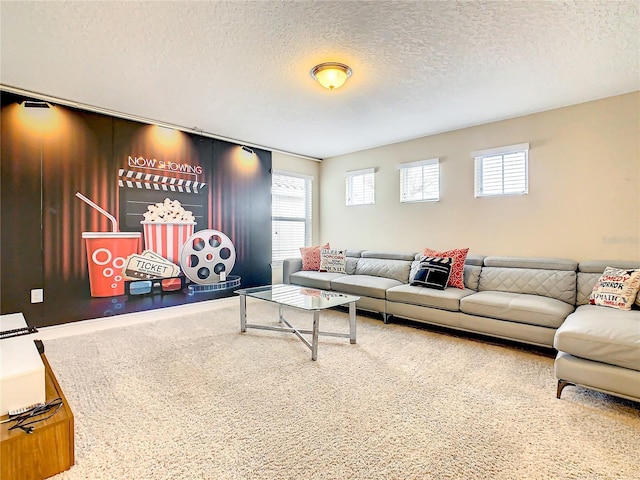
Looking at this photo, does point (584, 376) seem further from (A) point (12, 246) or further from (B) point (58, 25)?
(A) point (12, 246)

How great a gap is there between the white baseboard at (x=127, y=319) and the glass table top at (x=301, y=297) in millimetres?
1290

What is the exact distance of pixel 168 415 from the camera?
2.03 m

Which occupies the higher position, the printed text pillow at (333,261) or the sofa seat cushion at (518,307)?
the printed text pillow at (333,261)

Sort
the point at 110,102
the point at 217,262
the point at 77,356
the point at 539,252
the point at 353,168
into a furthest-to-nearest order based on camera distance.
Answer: the point at 353,168, the point at 217,262, the point at 539,252, the point at 110,102, the point at 77,356

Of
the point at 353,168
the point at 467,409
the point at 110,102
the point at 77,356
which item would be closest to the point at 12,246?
the point at 77,356

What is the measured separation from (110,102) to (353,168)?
3728mm

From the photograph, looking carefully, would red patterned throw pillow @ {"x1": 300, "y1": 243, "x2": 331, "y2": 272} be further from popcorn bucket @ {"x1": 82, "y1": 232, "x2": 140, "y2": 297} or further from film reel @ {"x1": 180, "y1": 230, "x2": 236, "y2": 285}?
popcorn bucket @ {"x1": 82, "y1": 232, "x2": 140, "y2": 297}

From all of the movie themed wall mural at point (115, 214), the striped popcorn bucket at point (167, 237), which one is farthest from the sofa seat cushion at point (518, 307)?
the striped popcorn bucket at point (167, 237)

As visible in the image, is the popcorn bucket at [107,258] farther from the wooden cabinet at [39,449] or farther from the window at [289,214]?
the wooden cabinet at [39,449]

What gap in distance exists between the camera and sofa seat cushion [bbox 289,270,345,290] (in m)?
4.71

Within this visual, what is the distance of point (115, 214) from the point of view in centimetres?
400

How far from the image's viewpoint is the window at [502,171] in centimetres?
401

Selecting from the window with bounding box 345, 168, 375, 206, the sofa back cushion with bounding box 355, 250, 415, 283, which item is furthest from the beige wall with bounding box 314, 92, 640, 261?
the sofa back cushion with bounding box 355, 250, 415, 283

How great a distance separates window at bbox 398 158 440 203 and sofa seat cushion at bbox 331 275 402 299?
1.39 metres
